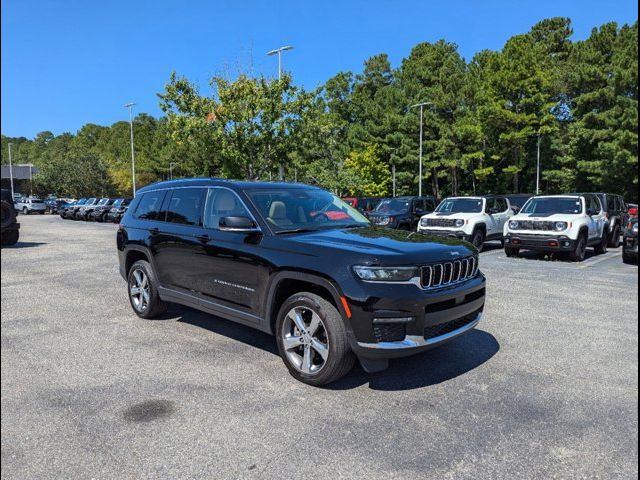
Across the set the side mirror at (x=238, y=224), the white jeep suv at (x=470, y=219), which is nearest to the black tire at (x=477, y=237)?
the white jeep suv at (x=470, y=219)

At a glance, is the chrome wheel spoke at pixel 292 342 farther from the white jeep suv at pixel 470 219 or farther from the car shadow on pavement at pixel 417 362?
the white jeep suv at pixel 470 219

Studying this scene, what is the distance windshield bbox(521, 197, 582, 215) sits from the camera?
12.1 meters

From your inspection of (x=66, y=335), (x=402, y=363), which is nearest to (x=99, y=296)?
(x=66, y=335)

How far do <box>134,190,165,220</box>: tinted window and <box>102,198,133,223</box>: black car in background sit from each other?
27.1 metres

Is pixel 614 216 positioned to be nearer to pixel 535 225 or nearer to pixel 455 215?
pixel 535 225

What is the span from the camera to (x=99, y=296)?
7535 mm

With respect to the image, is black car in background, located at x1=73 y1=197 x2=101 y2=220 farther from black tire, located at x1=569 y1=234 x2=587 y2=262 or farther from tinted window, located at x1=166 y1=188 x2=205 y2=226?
tinted window, located at x1=166 y1=188 x2=205 y2=226

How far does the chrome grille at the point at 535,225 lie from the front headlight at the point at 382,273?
30.2 feet

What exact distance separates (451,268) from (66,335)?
4.19 m

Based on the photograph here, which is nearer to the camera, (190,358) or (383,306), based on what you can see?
(383,306)

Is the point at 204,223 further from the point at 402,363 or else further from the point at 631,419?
the point at 631,419

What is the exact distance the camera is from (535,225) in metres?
11.9

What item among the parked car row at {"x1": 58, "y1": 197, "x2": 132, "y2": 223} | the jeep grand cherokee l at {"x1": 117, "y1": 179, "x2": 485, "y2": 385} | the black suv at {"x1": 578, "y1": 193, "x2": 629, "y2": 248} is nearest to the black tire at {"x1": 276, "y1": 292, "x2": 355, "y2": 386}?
the jeep grand cherokee l at {"x1": 117, "y1": 179, "x2": 485, "y2": 385}

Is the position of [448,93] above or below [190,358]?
above
